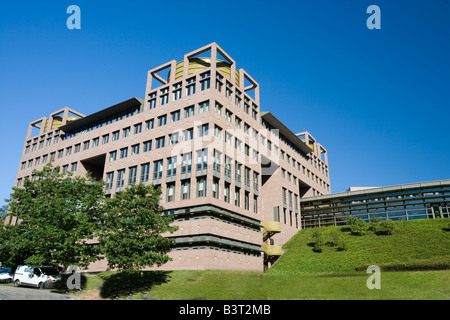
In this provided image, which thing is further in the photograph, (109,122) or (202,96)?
(109,122)

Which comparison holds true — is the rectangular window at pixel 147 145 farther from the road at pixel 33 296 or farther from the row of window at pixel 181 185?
the road at pixel 33 296

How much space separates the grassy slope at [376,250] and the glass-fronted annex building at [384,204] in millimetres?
6002

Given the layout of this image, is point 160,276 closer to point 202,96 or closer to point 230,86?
point 202,96

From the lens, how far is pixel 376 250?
38.0 meters

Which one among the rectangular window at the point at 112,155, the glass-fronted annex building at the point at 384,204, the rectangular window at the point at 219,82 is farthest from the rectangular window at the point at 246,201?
the glass-fronted annex building at the point at 384,204

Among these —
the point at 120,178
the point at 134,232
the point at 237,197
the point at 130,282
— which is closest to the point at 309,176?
the point at 237,197

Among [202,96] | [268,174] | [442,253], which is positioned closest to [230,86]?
[202,96]

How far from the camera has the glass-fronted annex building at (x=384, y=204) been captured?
49.3 m

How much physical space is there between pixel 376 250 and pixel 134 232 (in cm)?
2737

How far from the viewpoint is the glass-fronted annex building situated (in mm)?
49312

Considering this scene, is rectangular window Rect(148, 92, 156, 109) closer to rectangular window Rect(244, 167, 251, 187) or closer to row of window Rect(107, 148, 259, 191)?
row of window Rect(107, 148, 259, 191)

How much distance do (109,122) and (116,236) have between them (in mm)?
29997

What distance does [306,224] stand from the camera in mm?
59531
